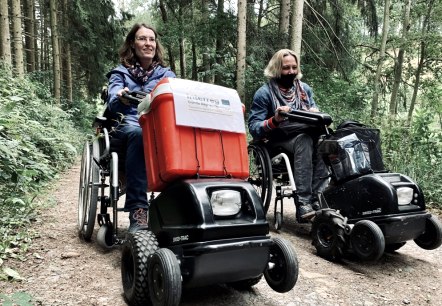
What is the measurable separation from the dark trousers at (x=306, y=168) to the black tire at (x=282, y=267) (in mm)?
1405

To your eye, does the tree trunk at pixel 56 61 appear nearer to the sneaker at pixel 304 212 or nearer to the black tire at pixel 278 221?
the black tire at pixel 278 221

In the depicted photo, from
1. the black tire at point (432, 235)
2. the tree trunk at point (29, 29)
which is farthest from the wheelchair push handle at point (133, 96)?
the tree trunk at point (29, 29)

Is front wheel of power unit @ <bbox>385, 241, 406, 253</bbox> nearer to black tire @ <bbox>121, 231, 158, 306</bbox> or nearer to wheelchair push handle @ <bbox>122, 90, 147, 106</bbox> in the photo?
black tire @ <bbox>121, 231, 158, 306</bbox>

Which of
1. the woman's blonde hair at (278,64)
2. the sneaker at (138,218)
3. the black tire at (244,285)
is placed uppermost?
the woman's blonde hair at (278,64)

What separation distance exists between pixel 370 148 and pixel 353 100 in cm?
744

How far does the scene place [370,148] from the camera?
115 inches

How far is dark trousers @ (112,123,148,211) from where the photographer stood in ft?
7.91

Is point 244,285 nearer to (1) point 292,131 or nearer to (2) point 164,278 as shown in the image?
(2) point 164,278

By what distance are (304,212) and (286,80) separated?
1.34 metres

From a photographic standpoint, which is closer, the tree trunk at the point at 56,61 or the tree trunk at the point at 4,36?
the tree trunk at the point at 4,36

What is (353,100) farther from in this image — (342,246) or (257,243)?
(257,243)

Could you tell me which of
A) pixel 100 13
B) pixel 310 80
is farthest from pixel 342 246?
pixel 100 13

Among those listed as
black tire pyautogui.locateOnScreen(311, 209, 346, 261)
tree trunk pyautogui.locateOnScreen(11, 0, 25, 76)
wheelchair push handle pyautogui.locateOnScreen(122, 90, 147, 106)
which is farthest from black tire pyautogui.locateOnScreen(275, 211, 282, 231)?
tree trunk pyautogui.locateOnScreen(11, 0, 25, 76)

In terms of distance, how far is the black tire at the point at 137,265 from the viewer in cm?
176
